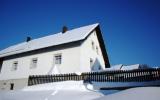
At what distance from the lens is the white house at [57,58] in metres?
20.0

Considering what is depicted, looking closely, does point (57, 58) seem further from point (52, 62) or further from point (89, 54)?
point (89, 54)

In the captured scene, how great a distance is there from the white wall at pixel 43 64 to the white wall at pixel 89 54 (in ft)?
2.74

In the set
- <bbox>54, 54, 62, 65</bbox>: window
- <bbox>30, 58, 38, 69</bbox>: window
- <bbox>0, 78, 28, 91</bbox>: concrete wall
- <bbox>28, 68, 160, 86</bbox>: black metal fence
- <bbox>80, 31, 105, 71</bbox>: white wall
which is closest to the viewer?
<bbox>28, 68, 160, 86</bbox>: black metal fence

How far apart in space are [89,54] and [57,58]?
3.92 m

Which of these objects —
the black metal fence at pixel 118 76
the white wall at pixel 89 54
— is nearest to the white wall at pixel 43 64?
the white wall at pixel 89 54

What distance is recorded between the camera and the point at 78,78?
51.2 feet

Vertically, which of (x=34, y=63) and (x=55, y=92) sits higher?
(x=34, y=63)

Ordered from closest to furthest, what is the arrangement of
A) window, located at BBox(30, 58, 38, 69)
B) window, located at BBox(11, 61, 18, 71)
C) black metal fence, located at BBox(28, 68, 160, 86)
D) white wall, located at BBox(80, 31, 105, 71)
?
1. black metal fence, located at BBox(28, 68, 160, 86)
2. white wall, located at BBox(80, 31, 105, 71)
3. window, located at BBox(30, 58, 38, 69)
4. window, located at BBox(11, 61, 18, 71)

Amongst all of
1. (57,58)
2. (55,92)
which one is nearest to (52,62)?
(57,58)

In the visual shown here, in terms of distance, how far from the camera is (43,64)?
2181 centimetres

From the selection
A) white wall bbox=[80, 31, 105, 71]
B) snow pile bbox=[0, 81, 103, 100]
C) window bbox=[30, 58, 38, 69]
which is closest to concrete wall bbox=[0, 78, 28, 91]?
window bbox=[30, 58, 38, 69]

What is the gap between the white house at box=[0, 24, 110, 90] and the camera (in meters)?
20.0

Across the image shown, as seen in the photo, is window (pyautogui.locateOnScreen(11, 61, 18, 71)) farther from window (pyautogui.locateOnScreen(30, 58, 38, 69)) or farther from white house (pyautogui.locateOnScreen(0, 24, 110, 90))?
window (pyautogui.locateOnScreen(30, 58, 38, 69))

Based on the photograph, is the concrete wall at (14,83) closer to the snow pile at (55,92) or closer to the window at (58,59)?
the window at (58,59)
